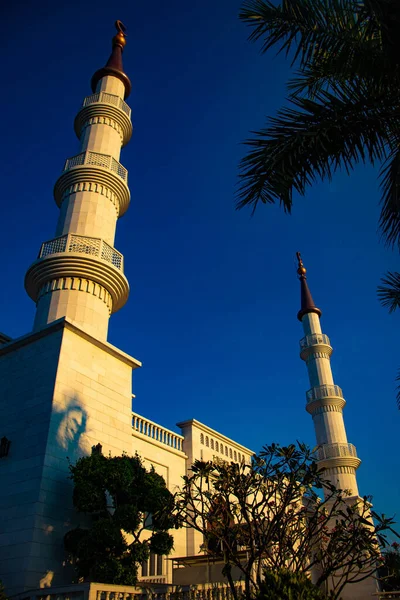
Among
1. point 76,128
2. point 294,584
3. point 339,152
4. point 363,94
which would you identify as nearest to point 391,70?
point 363,94

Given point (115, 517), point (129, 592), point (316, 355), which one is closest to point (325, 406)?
point (316, 355)

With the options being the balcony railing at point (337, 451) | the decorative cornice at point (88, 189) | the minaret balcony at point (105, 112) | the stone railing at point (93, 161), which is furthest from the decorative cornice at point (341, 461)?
the minaret balcony at point (105, 112)

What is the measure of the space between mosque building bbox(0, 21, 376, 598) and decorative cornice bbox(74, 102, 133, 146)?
5 centimetres

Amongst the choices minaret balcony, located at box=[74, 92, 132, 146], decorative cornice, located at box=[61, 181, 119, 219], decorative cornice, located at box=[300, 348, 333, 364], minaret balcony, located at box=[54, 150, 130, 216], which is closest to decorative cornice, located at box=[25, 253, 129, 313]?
decorative cornice, located at box=[61, 181, 119, 219]

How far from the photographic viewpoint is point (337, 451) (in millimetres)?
30047

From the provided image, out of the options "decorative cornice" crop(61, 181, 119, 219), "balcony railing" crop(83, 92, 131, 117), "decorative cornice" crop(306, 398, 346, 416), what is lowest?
"decorative cornice" crop(306, 398, 346, 416)

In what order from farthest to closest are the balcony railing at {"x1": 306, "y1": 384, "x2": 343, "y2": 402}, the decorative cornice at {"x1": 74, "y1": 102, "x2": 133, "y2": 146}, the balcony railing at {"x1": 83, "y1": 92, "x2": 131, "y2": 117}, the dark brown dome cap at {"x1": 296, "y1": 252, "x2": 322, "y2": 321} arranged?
1. the dark brown dome cap at {"x1": 296, "y1": 252, "x2": 322, "y2": 321}
2. the balcony railing at {"x1": 306, "y1": 384, "x2": 343, "y2": 402}
3. the balcony railing at {"x1": 83, "y1": 92, "x2": 131, "y2": 117}
4. the decorative cornice at {"x1": 74, "y1": 102, "x2": 133, "y2": 146}

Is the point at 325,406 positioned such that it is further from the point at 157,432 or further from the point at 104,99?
the point at 104,99

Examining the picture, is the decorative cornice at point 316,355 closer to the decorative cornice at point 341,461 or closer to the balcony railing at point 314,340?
the balcony railing at point 314,340

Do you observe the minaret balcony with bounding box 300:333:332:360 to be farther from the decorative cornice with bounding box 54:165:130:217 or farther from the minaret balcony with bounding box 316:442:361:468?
the decorative cornice with bounding box 54:165:130:217

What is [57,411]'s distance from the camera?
12.6 metres

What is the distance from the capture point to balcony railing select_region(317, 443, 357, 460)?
30009 millimetres

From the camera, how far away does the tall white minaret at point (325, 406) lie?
2994 cm

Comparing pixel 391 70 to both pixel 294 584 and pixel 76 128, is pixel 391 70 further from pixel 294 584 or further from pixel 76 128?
pixel 76 128
